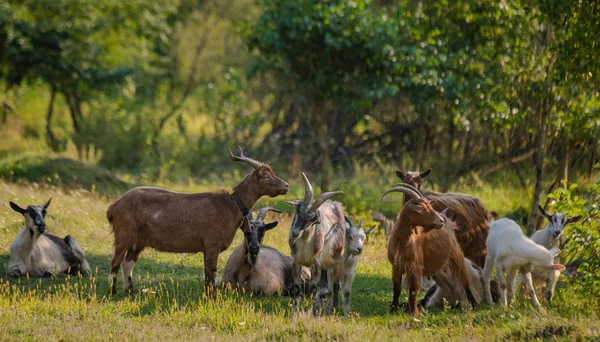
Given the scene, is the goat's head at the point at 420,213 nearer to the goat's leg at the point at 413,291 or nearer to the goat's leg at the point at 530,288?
the goat's leg at the point at 413,291

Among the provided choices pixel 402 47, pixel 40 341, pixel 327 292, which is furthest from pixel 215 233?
pixel 402 47

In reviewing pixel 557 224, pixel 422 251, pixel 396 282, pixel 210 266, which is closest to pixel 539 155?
pixel 557 224

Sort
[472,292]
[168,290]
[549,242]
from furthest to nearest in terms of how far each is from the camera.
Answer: [549,242]
[168,290]
[472,292]

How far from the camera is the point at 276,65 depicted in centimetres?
2042

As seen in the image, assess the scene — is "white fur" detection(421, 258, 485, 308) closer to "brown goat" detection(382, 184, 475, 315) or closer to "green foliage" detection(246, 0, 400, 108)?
"brown goat" detection(382, 184, 475, 315)

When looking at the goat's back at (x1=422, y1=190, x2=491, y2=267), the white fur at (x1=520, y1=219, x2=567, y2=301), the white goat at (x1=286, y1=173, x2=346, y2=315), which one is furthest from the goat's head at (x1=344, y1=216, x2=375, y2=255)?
the goat's back at (x1=422, y1=190, x2=491, y2=267)

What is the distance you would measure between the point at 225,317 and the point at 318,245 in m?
1.44

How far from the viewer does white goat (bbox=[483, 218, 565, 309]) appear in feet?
34.1

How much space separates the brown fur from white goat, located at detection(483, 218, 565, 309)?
0.47m

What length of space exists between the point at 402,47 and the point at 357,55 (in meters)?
1.08

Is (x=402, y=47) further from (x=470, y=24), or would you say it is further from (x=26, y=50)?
(x=26, y=50)

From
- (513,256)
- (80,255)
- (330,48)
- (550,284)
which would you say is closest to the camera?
(513,256)

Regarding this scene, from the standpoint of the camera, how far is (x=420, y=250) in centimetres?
1099

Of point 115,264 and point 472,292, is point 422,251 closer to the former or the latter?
point 472,292
